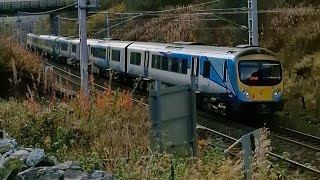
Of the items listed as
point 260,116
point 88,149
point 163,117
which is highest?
point 163,117

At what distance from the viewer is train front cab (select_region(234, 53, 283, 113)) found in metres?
18.0

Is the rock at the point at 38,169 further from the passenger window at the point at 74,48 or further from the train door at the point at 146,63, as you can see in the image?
the passenger window at the point at 74,48

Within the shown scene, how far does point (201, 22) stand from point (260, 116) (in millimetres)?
18593

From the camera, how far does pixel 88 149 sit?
944 cm

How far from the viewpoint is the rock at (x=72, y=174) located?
6.24 metres

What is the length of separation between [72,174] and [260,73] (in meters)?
12.6

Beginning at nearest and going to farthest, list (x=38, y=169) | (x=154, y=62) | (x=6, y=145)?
(x=38, y=169), (x=6, y=145), (x=154, y=62)

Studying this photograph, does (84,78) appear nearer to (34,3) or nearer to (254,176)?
(254,176)

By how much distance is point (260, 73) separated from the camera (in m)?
18.3

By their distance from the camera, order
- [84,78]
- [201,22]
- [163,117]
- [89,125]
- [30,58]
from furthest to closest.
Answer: [201,22], [30,58], [84,78], [89,125], [163,117]

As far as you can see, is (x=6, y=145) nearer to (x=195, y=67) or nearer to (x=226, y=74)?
(x=226, y=74)

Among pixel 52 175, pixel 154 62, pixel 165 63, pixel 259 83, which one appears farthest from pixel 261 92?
pixel 52 175

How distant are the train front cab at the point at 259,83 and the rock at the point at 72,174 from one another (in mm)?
11987

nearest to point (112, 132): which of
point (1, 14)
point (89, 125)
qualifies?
point (89, 125)
